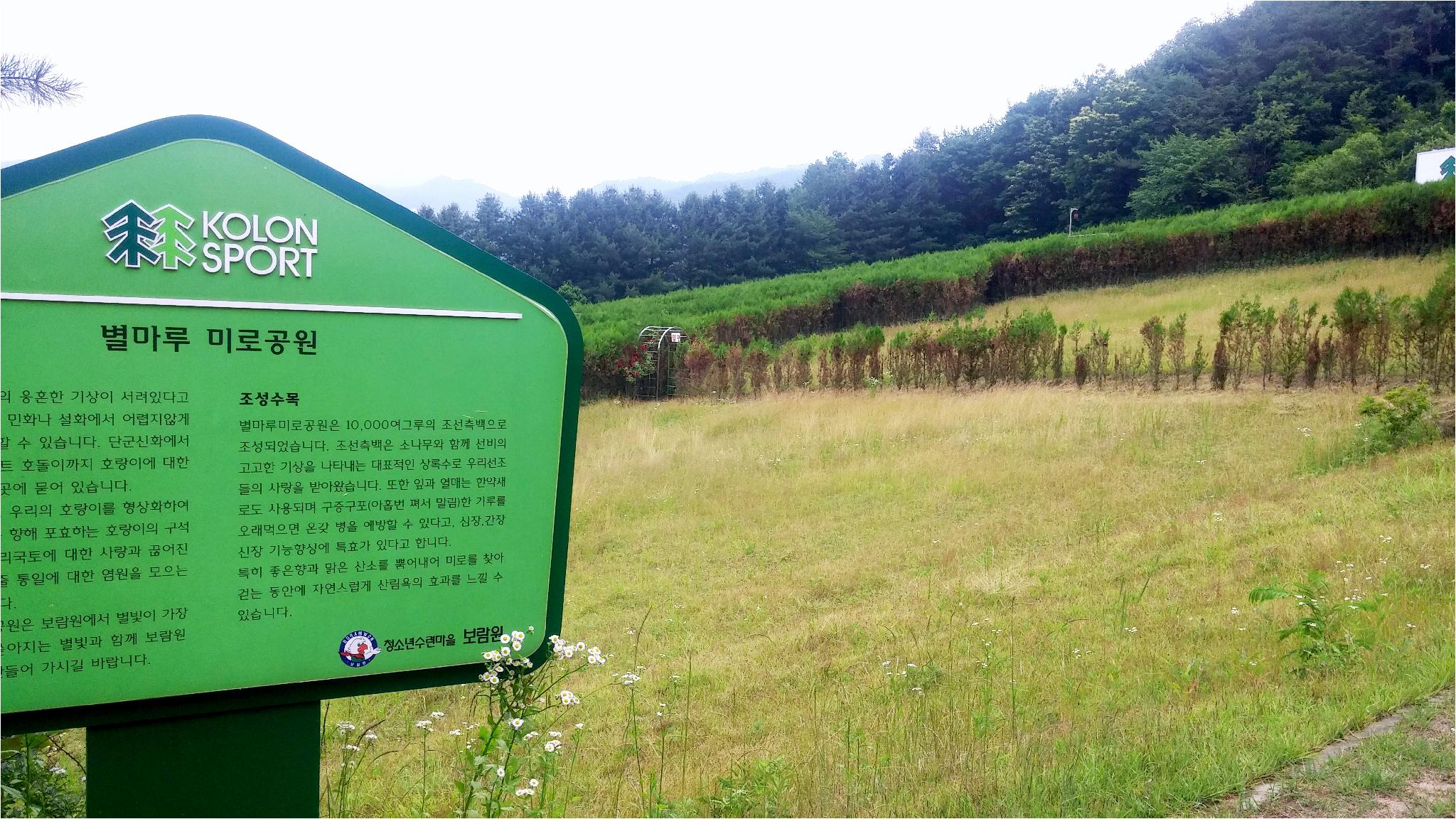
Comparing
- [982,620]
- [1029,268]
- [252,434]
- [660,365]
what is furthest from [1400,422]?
[1029,268]

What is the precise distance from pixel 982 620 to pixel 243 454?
14.7 feet

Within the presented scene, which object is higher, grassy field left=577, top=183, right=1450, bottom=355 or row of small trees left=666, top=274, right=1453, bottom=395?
grassy field left=577, top=183, right=1450, bottom=355

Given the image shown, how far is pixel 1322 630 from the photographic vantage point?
430 centimetres

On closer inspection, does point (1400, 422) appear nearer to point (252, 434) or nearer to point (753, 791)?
point (753, 791)

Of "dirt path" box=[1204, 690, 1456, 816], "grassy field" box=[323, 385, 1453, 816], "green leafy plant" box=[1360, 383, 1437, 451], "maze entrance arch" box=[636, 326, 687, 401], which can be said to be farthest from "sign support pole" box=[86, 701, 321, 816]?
"maze entrance arch" box=[636, 326, 687, 401]

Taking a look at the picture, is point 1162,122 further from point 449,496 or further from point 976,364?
point 449,496

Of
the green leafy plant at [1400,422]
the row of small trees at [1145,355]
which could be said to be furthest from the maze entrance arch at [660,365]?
the green leafy plant at [1400,422]

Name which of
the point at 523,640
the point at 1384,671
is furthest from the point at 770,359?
the point at 523,640

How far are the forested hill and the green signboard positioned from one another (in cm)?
2914

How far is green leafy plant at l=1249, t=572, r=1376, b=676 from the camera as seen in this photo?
4.20 meters

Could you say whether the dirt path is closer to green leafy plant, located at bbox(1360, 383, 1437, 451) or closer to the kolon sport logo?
the kolon sport logo

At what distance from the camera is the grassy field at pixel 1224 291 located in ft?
54.4

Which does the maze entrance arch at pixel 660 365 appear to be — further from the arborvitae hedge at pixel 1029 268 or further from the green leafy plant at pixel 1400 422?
the green leafy plant at pixel 1400 422

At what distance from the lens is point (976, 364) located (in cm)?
1483
